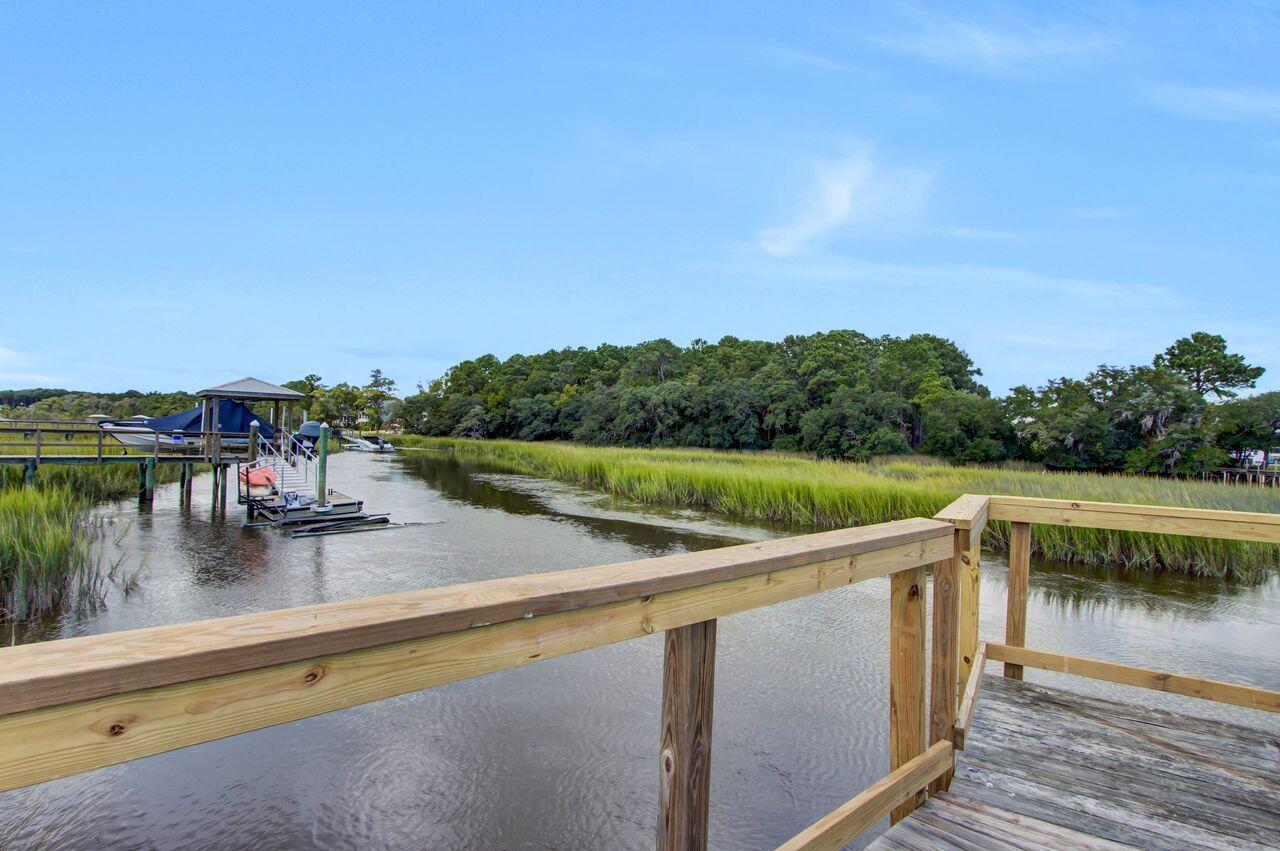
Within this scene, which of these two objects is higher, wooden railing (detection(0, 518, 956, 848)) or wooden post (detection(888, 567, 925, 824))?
wooden railing (detection(0, 518, 956, 848))

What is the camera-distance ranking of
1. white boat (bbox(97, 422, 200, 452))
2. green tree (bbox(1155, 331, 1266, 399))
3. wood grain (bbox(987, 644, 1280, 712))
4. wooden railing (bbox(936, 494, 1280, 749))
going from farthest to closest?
green tree (bbox(1155, 331, 1266, 399)), white boat (bbox(97, 422, 200, 452)), wood grain (bbox(987, 644, 1280, 712)), wooden railing (bbox(936, 494, 1280, 749))

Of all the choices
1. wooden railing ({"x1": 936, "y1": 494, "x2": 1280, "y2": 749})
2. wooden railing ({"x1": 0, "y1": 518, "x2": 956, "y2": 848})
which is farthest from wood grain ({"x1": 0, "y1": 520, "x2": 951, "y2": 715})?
wooden railing ({"x1": 936, "y1": 494, "x2": 1280, "y2": 749})

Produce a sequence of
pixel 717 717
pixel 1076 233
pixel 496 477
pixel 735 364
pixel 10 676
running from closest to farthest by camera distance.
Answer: pixel 10 676, pixel 717 717, pixel 1076 233, pixel 496 477, pixel 735 364

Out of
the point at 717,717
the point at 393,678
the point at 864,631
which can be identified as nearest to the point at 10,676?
the point at 393,678

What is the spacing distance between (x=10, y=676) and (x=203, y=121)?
1820 cm

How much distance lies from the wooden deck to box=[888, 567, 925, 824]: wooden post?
0.26m

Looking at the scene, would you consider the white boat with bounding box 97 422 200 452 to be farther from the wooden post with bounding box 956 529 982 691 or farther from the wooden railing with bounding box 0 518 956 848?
the wooden railing with bounding box 0 518 956 848

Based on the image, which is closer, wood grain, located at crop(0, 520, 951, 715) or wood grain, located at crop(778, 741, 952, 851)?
wood grain, located at crop(0, 520, 951, 715)

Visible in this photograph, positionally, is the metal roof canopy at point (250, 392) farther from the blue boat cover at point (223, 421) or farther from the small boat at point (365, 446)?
the small boat at point (365, 446)

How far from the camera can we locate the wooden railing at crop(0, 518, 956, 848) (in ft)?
2.09

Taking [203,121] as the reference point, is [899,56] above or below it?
above

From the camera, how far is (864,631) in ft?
19.3

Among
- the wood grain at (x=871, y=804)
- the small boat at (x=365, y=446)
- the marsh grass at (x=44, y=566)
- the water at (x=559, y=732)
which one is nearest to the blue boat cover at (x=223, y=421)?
the marsh grass at (x=44, y=566)

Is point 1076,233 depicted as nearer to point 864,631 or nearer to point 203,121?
point 864,631
